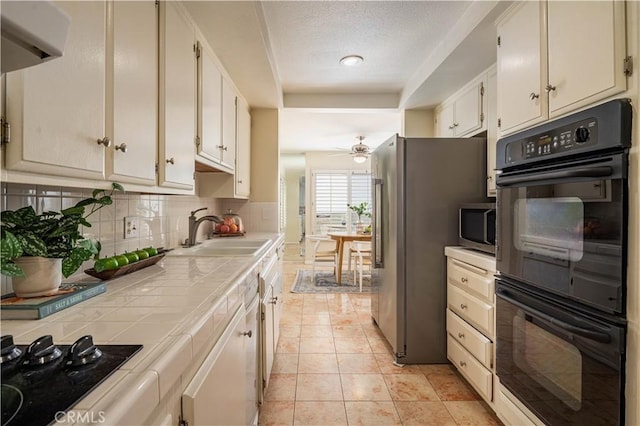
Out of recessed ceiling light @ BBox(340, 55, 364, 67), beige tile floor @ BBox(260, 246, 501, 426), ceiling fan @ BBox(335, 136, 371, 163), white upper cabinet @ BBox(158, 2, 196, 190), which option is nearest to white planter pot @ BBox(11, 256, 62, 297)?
white upper cabinet @ BBox(158, 2, 196, 190)

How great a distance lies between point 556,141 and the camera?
4.06 feet

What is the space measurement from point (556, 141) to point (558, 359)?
2.77ft

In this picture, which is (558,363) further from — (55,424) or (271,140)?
(271,140)

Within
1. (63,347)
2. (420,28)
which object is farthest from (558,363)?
(420,28)

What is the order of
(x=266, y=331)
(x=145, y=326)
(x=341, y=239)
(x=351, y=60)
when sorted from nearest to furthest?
(x=145, y=326), (x=266, y=331), (x=351, y=60), (x=341, y=239)

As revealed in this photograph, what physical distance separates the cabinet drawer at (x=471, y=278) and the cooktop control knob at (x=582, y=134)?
896 millimetres

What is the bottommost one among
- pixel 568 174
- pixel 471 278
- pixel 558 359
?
pixel 558 359

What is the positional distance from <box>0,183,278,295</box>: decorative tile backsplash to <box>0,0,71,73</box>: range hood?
607 mm

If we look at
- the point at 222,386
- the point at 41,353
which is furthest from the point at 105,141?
the point at 222,386

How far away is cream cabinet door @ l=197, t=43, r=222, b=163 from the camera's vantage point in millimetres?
1899

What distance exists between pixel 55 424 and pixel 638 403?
143 centimetres

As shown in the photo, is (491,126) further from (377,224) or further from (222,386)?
(222,386)

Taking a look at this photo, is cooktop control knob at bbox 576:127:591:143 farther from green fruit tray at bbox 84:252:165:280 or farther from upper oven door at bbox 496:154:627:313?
green fruit tray at bbox 84:252:165:280

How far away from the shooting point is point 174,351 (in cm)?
64
